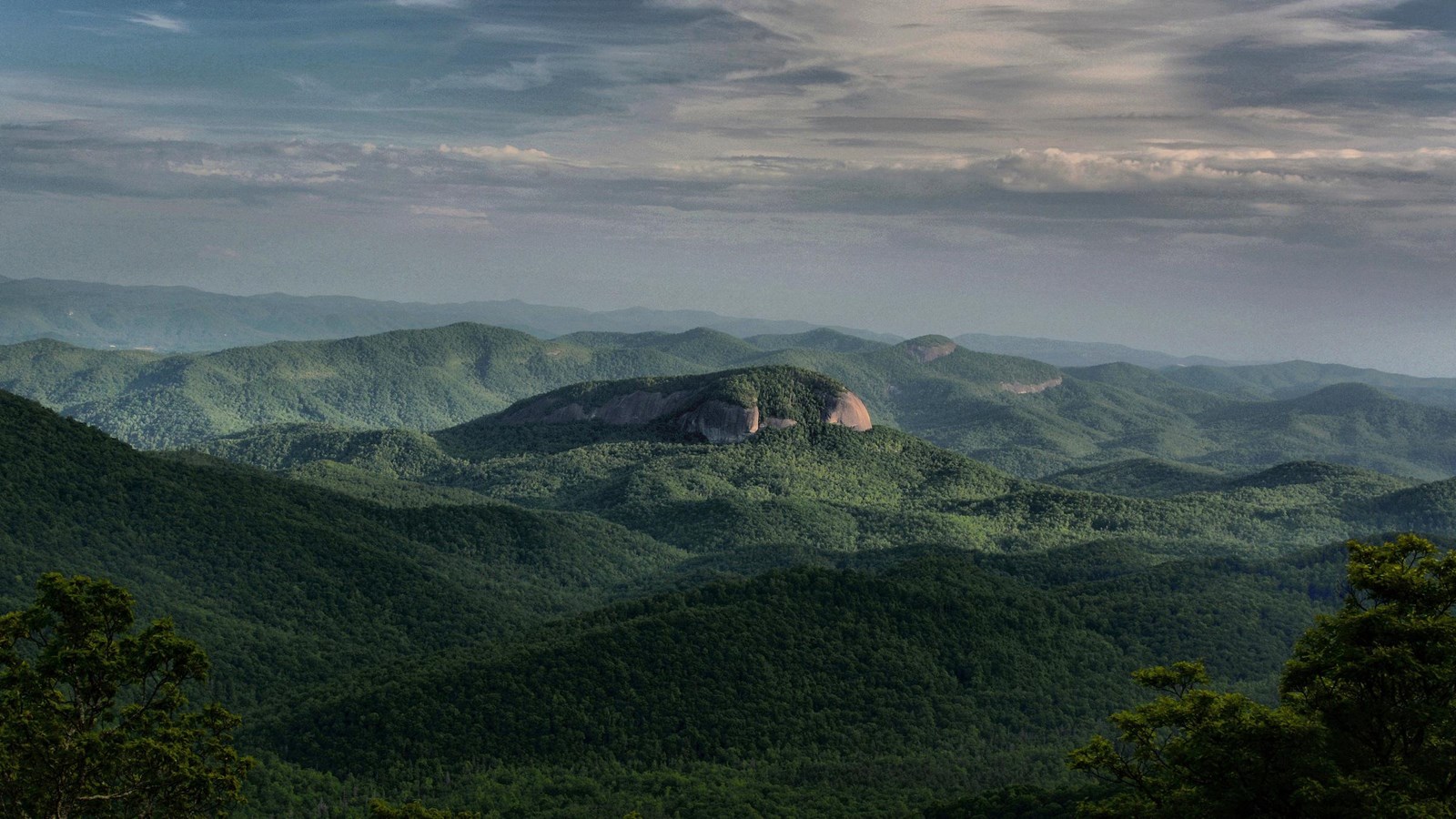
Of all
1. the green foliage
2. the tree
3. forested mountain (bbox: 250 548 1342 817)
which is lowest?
forested mountain (bbox: 250 548 1342 817)

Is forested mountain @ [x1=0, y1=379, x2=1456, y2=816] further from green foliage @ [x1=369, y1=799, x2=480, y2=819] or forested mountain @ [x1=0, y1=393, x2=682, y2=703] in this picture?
green foliage @ [x1=369, y1=799, x2=480, y2=819]

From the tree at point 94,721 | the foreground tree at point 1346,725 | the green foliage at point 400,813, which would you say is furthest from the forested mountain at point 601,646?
the tree at point 94,721

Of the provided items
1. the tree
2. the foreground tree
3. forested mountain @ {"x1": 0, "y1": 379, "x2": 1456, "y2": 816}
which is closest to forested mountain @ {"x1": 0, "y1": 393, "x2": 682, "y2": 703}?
forested mountain @ {"x1": 0, "y1": 379, "x2": 1456, "y2": 816}

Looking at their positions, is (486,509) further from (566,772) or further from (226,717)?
(226,717)

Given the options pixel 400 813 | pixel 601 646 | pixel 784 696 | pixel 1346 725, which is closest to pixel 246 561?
pixel 601 646

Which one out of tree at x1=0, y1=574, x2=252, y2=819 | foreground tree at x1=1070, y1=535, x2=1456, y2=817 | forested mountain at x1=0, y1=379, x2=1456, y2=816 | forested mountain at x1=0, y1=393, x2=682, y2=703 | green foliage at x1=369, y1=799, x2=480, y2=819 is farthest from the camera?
forested mountain at x1=0, y1=393, x2=682, y2=703

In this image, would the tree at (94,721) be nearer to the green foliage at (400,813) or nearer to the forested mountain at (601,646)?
the green foliage at (400,813)
